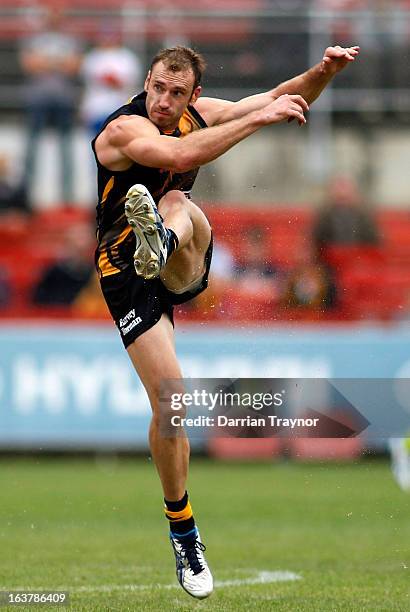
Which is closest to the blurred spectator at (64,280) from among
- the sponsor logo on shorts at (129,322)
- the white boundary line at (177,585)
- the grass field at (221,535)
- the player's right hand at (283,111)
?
the grass field at (221,535)

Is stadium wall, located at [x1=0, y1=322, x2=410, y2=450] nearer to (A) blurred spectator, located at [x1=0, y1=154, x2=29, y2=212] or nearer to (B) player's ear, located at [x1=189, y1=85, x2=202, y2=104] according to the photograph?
(A) blurred spectator, located at [x1=0, y1=154, x2=29, y2=212]

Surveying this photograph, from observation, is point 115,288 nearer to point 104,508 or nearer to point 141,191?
point 141,191

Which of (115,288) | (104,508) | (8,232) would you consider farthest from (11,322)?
(115,288)

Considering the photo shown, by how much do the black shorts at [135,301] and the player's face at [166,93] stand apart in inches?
31.5

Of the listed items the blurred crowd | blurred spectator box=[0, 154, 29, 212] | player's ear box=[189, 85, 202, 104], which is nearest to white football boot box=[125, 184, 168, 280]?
player's ear box=[189, 85, 202, 104]

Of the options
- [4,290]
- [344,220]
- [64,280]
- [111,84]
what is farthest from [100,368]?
[111,84]

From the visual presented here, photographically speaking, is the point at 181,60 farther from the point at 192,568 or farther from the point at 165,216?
the point at 192,568

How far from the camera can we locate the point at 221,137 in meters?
6.31

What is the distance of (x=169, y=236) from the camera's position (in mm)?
6484

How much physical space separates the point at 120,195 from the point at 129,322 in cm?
67

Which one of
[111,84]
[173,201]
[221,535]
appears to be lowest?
[221,535]

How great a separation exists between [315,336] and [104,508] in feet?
12.5

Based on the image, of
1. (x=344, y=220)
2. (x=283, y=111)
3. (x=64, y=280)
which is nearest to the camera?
(x=283, y=111)

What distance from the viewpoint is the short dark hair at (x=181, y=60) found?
6562 mm
